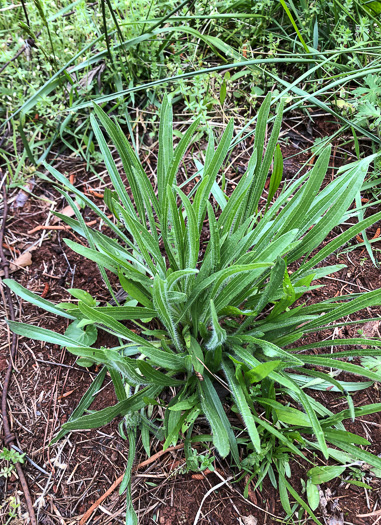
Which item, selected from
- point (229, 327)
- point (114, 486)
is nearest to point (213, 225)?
point (229, 327)

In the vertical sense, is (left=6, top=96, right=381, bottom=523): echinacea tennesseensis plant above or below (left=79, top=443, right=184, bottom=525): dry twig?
above

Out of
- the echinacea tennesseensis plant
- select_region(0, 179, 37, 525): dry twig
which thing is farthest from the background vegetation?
select_region(0, 179, 37, 525): dry twig

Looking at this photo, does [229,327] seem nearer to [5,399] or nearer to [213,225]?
[213,225]

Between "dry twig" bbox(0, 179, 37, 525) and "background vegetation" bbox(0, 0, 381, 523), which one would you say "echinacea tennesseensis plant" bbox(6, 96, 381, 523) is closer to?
"background vegetation" bbox(0, 0, 381, 523)

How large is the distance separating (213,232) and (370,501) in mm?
1026

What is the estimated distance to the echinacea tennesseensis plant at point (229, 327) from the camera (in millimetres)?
1206

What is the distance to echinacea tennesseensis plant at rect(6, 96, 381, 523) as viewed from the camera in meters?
1.21

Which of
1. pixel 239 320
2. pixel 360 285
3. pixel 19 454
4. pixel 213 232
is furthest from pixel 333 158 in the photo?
pixel 19 454

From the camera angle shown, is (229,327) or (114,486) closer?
(114,486)

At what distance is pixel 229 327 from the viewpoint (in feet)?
4.96

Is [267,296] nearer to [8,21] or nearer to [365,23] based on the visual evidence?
[365,23]

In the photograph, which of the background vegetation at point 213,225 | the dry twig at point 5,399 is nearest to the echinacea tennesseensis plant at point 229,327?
the background vegetation at point 213,225

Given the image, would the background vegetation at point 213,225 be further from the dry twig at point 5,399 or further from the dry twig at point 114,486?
the dry twig at point 5,399

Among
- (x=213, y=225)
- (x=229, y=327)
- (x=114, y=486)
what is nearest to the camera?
(x=213, y=225)
